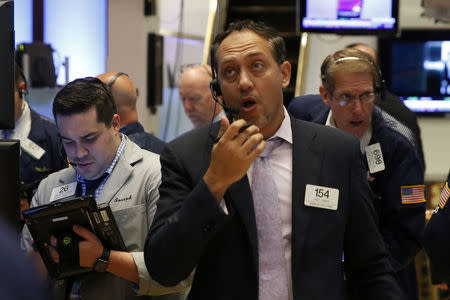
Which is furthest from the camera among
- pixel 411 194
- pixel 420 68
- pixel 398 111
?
pixel 420 68

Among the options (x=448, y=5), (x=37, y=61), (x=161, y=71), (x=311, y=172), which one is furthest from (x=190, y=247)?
(x=161, y=71)

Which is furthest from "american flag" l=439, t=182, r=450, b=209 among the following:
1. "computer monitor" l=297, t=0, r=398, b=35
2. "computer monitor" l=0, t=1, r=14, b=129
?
"computer monitor" l=297, t=0, r=398, b=35

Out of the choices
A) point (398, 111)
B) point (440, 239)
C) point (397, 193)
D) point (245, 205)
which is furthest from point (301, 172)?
point (398, 111)

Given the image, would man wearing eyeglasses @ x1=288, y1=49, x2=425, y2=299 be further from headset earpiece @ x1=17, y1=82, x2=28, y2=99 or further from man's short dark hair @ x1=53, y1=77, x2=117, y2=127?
headset earpiece @ x1=17, y1=82, x2=28, y2=99

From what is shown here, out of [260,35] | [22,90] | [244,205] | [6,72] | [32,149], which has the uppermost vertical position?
[260,35]

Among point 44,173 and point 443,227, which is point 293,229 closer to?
point 443,227

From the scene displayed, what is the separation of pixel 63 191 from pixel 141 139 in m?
0.95

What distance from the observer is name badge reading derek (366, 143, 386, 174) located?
8.88 ft

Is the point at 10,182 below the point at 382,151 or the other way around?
the other way around

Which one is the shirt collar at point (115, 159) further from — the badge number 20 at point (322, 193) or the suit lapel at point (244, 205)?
the badge number 20 at point (322, 193)

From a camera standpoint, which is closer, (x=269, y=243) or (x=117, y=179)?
(x=269, y=243)

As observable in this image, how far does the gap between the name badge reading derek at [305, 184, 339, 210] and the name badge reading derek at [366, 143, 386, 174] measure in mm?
927

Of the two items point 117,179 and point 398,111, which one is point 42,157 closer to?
point 117,179

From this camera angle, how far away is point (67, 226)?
223 cm
